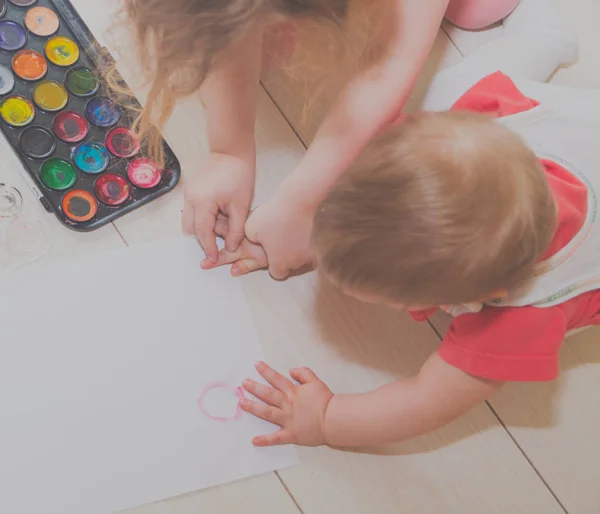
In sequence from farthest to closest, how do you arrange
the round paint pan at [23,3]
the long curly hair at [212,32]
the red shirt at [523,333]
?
1. the round paint pan at [23,3]
2. the red shirt at [523,333]
3. the long curly hair at [212,32]

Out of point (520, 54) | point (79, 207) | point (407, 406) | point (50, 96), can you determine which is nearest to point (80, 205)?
point (79, 207)

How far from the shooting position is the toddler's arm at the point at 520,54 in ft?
2.15

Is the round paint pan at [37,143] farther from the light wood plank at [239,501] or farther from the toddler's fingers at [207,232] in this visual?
the light wood plank at [239,501]

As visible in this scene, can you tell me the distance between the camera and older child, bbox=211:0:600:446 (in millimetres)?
391

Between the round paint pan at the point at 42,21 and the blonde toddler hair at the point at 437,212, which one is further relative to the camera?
the round paint pan at the point at 42,21

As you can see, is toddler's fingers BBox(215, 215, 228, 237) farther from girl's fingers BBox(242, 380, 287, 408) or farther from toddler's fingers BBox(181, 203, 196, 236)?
girl's fingers BBox(242, 380, 287, 408)

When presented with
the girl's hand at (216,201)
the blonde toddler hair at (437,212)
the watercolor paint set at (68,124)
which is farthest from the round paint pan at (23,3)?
the blonde toddler hair at (437,212)

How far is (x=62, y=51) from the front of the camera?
615 millimetres

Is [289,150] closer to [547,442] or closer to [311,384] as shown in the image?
[311,384]

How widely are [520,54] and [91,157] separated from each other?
1.39 feet

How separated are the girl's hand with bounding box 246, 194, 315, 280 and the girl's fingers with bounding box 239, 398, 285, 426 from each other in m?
0.12

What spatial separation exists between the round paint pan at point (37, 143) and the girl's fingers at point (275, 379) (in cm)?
27

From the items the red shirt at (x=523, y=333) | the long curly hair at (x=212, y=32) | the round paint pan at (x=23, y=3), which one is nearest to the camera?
the long curly hair at (x=212, y=32)

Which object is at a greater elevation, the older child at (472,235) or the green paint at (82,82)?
the green paint at (82,82)
